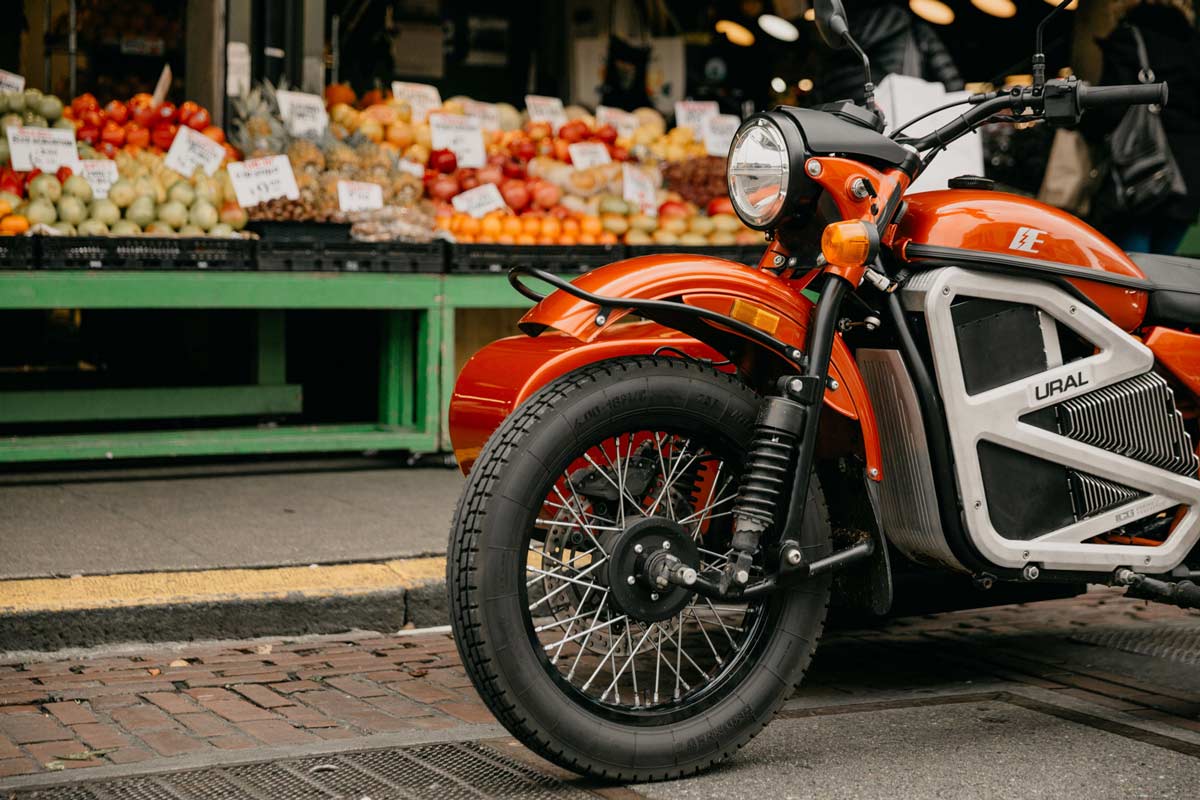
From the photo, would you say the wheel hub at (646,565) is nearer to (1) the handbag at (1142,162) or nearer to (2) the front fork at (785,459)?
(2) the front fork at (785,459)

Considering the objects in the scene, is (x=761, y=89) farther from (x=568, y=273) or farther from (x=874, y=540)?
(x=874, y=540)

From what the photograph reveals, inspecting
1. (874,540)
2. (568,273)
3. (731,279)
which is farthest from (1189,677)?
(568,273)

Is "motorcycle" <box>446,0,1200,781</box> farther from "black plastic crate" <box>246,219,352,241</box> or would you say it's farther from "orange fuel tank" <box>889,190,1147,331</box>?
"black plastic crate" <box>246,219,352,241</box>

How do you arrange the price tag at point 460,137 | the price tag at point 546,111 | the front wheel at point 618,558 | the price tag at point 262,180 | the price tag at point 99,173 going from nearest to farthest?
1. the front wheel at point 618,558
2. the price tag at point 99,173
3. the price tag at point 262,180
4. the price tag at point 460,137
5. the price tag at point 546,111

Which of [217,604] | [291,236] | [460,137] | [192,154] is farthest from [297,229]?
[217,604]

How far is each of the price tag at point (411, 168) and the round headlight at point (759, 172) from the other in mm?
4271

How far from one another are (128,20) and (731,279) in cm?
686

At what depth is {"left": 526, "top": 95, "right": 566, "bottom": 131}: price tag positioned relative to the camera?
875 centimetres

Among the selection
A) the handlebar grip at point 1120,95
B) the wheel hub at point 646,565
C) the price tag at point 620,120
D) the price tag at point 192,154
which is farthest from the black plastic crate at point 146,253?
the handlebar grip at point 1120,95

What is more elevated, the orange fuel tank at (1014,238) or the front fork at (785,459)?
the orange fuel tank at (1014,238)

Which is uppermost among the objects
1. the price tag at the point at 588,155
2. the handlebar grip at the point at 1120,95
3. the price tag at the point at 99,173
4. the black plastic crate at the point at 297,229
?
the handlebar grip at the point at 1120,95

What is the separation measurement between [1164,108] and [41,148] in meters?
5.52

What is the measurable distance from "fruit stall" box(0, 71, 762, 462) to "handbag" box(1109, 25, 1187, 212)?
1894 millimetres

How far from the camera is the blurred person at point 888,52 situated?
25.6ft
